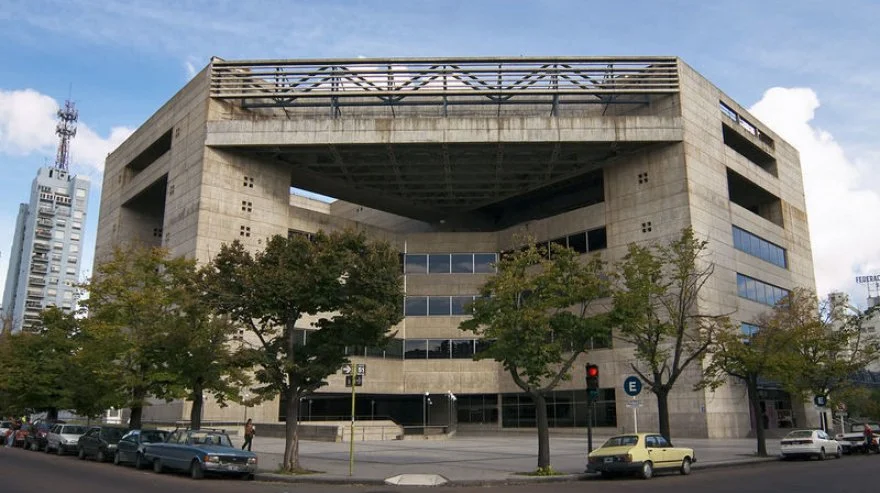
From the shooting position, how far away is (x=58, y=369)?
42219mm

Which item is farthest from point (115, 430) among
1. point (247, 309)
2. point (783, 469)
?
→ point (783, 469)

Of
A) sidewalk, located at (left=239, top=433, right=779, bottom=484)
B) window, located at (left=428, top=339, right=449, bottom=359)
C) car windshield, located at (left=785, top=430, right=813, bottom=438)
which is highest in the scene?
window, located at (left=428, top=339, right=449, bottom=359)

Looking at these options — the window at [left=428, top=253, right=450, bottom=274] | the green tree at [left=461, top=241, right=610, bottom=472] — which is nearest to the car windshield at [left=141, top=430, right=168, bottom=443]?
the green tree at [left=461, top=241, right=610, bottom=472]

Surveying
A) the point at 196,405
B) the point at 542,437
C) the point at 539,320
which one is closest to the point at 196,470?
the point at 196,405

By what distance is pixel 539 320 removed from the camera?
22516 mm

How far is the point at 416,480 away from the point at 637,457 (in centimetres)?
698

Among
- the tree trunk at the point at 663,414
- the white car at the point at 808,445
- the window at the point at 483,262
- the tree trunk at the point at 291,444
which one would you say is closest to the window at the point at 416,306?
the window at the point at 483,262

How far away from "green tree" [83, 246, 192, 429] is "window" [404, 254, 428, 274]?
87.3ft

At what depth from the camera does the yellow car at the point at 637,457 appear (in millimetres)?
20891

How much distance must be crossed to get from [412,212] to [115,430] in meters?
42.7

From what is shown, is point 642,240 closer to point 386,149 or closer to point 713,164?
point 713,164

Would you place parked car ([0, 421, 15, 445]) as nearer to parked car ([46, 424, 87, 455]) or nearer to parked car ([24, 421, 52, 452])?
parked car ([24, 421, 52, 452])

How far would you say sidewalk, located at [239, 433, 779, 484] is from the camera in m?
20.9

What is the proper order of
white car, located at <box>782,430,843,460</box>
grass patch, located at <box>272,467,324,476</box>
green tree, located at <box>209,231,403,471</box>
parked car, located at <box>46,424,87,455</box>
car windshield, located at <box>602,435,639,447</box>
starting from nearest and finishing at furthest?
grass patch, located at <box>272,467,324,476</box> < car windshield, located at <box>602,435,639,447</box> < green tree, located at <box>209,231,403,471</box> < white car, located at <box>782,430,843,460</box> < parked car, located at <box>46,424,87,455</box>
